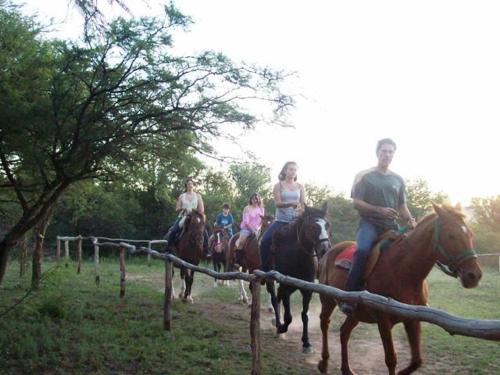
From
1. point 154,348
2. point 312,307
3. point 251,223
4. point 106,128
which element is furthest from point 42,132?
point 312,307

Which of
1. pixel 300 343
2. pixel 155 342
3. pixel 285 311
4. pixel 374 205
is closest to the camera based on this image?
pixel 374 205

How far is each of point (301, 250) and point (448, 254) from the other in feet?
11.8

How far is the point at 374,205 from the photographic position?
5.92m

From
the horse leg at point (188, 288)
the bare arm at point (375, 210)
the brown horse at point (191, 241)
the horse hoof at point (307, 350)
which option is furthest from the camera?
the brown horse at point (191, 241)

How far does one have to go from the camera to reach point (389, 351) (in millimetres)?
5191

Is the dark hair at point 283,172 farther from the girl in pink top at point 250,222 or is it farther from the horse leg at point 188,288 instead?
the horse leg at point 188,288

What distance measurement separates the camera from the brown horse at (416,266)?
4.78 metres

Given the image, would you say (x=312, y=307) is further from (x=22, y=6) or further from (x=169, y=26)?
(x=22, y=6)

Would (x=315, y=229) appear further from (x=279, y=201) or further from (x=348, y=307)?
(x=348, y=307)

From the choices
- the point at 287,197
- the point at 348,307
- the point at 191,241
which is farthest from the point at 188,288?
the point at 348,307

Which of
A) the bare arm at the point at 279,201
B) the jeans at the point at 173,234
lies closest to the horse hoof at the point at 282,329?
the bare arm at the point at 279,201

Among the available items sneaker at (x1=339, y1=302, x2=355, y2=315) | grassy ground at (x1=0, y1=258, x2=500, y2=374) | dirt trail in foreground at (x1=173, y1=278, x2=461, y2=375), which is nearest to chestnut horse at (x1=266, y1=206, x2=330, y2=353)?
dirt trail in foreground at (x1=173, y1=278, x2=461, y2=375)

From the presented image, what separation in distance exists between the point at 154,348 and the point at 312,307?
601cm

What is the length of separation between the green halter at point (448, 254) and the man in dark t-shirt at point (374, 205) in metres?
0.72
